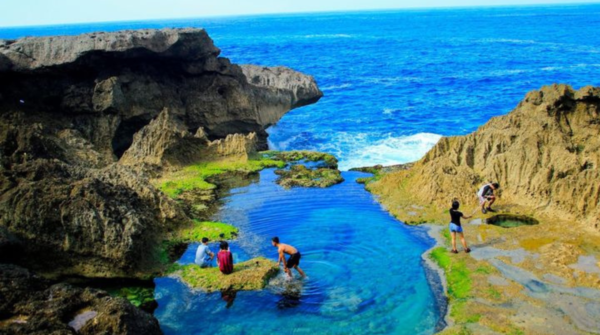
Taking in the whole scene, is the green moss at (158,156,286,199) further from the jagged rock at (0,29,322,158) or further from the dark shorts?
the dark shorts

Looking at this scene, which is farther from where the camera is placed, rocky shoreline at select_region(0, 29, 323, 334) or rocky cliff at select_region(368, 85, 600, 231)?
rocky cliff at select_region(368, 85, 600, 231)

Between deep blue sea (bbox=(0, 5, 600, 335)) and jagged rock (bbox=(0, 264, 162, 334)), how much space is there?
2.73m

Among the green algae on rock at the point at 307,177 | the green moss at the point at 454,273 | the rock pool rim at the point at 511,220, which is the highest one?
the rock pool rim at the point at 511,220

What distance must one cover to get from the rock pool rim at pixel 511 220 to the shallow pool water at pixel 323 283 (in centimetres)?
313

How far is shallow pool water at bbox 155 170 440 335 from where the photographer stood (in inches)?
645

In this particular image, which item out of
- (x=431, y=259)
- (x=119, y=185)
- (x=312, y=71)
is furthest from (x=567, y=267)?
(x=312, y=71)

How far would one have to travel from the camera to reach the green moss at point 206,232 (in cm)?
2244

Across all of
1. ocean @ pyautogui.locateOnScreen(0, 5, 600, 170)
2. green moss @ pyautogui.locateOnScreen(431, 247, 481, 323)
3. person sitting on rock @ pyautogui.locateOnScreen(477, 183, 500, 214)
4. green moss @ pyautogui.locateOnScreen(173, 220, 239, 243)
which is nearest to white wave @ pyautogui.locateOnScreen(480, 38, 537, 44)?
ocean @ pyautogui.locateOnScreen(0, 5, 600, 170)

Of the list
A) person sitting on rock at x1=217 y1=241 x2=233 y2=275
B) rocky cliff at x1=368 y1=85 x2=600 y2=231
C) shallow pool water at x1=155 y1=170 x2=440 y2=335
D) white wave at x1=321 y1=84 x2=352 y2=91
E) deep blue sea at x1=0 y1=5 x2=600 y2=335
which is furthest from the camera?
white wave at x1=321 y1=84 x2=352 y2=91

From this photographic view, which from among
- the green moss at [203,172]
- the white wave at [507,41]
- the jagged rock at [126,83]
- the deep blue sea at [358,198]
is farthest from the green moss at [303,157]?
the white wave at [507,41]

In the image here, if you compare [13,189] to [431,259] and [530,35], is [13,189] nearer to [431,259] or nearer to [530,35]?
[431,259]

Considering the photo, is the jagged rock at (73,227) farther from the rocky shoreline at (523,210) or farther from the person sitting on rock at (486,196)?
the person sitting on rock at (486,196)

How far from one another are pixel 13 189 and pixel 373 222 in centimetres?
1458

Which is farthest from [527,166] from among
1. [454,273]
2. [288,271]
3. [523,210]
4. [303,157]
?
[303,157]
